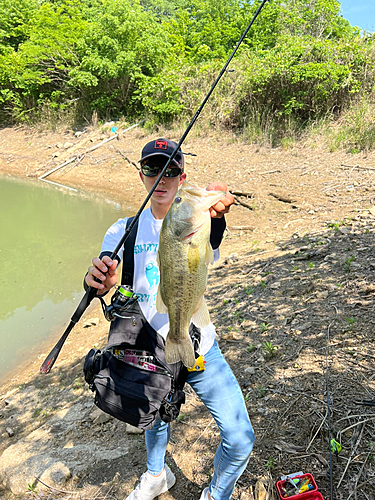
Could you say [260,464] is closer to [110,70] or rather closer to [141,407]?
[141,407]

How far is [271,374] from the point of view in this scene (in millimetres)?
3869

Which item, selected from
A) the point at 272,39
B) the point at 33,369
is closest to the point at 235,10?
the point at 272,39

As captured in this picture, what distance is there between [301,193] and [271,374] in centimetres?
781

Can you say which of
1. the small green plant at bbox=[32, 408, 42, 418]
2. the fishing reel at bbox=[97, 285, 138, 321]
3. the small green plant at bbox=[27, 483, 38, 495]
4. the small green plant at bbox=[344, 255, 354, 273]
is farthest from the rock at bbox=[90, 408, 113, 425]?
the small green plant at bbox=[344, 255, 354, 273]

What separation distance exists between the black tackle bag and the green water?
4.52m

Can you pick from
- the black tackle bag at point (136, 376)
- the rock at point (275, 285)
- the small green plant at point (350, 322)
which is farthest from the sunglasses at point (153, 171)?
the rock at point (275, 285)

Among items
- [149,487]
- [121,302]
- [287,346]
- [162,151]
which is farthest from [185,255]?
[287,346]

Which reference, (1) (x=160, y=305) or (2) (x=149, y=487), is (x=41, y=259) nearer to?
(2) (x=149, y=487)

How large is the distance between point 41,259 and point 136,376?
323 inches

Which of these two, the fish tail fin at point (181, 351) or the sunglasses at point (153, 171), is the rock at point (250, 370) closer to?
the fish tail fin at point (181, 351)

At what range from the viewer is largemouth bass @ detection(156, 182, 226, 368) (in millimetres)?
1840

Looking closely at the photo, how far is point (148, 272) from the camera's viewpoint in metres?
2.46

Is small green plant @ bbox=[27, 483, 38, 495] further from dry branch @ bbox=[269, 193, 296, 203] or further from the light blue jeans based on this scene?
dry branch @ bbox=[269, 193, 296, 203]

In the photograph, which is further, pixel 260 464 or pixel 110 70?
pixel 110 70
